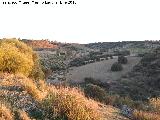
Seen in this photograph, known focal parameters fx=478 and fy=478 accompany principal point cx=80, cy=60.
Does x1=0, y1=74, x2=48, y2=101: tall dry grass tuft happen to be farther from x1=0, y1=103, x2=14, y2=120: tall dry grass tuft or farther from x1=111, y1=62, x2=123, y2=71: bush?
x1=111, y1=62, x2=123, y2=71: bush

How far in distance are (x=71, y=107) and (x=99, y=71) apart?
46249 millimetres

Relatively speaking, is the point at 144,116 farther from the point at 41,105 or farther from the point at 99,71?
the point at 99,71

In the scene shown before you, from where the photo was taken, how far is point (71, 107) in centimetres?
1574

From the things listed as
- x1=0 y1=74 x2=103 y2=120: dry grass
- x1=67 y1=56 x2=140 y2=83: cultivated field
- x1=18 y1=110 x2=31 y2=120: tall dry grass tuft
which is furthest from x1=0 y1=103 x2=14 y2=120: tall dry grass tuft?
x1=67 y1=56 x2=140 y2=83: cultivated field

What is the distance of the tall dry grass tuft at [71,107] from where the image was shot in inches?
608

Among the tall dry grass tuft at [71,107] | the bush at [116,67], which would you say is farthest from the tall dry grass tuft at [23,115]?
the bush at [116,67]

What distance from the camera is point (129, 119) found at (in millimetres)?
19500

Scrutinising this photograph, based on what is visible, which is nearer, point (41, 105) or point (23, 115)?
point (23, 115)

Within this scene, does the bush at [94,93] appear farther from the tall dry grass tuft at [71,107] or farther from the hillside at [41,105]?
the tall dry grass tuft at [71,107]

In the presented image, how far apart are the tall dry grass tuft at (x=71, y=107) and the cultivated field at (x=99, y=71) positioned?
3849 centimetres

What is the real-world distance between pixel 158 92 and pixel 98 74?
14502 mm

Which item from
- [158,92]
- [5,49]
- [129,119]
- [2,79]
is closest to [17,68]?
[5,49]

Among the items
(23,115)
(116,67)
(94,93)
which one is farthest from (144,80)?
(23,115)

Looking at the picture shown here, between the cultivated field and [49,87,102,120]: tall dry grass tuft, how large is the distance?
38.5 meters
